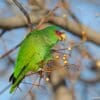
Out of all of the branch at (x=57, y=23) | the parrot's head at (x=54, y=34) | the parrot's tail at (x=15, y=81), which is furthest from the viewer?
the branch at (x=57, y=23)

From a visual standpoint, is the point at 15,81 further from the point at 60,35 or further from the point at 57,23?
the point at 57,23

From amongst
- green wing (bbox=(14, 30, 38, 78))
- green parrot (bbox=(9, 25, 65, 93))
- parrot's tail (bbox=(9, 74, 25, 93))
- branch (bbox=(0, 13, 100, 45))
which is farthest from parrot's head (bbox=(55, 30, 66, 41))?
branch (bbox=(0, 13, 100, 45))

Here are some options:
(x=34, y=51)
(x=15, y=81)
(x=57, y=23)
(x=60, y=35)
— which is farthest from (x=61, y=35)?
(x=57, y=23)

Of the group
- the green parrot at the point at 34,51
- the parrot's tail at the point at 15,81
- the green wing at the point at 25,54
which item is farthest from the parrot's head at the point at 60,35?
the parrot's tail at the point at 15,81

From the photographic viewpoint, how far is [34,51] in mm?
1914

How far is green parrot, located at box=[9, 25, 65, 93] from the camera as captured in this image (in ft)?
5.98

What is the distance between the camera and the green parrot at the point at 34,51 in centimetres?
182

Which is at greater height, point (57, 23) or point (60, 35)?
point (57, 23)

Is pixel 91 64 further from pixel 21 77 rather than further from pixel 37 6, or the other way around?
pixel 21 77

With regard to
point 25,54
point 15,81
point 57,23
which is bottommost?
point 15,81

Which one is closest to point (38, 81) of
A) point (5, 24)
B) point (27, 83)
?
point (27, 83)

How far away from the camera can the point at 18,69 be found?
187 cm

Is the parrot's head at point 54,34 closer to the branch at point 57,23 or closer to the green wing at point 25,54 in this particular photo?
the green wing at point 25,54

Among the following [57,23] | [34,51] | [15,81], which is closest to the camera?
[15,81]
